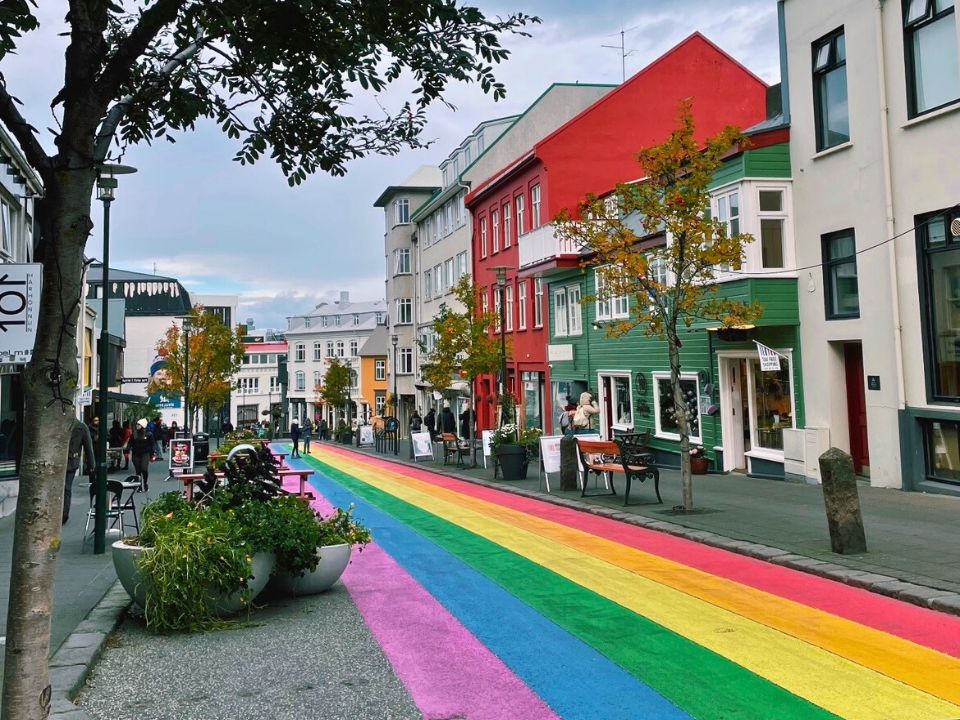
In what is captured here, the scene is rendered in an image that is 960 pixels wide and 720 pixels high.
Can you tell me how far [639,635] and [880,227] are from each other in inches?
458

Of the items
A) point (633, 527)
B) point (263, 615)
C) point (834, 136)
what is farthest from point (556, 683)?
point (834, 136)

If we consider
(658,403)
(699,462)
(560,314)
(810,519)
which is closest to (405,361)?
(560,314)

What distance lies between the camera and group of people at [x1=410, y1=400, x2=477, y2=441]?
37.8 m

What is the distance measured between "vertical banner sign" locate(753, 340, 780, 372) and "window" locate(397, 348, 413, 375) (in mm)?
42391

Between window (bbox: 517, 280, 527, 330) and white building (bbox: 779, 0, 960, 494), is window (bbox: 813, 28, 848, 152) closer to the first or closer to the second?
white building (bbox: 779, 0, 960, 494)

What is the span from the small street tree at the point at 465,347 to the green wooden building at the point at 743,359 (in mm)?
3789

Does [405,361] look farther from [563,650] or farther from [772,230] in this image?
[563,650]

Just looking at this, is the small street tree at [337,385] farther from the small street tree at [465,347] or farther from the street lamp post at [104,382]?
the street lamp post at [104,382]

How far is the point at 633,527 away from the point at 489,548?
283 centimetres

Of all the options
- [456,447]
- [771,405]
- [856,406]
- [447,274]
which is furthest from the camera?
[447,274]

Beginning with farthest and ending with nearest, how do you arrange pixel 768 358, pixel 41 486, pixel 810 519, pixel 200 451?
1. pixel 200 451
2. pixel 768 358
3. pixel 810 519
4. pixel 41 486

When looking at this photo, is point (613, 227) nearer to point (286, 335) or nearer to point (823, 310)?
point (823, 310)

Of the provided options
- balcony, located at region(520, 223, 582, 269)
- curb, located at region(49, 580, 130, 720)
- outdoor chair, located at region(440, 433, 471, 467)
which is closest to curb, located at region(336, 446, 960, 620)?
curb, located at region(49, 580, 130, 720)

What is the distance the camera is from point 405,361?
→ 62.1 meters
